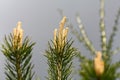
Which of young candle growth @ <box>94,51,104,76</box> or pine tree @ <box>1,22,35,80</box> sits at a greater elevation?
pine tree @ <box>1,22,35,80</box>

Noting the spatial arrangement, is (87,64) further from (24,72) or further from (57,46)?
(57,46)

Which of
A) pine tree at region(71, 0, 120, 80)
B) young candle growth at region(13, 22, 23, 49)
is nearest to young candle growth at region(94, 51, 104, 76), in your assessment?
pine tree at region(71, 0, 120, 80)

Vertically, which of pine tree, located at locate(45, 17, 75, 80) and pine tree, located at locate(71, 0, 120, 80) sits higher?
pine tree, located at locate(45, 17, 75, 80)

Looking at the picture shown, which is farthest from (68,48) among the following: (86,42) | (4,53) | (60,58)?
(86,42)

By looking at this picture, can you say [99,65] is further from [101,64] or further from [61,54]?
[61,54]

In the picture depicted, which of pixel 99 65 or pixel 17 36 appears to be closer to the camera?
pixel 99 65

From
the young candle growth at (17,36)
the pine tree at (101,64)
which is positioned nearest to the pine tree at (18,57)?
the young candle growth at (17,36)

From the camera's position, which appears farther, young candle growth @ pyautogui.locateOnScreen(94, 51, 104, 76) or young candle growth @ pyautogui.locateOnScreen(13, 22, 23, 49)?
young candle growth @ pyautogui.locateOnScreen(13, 22, 23, 49)

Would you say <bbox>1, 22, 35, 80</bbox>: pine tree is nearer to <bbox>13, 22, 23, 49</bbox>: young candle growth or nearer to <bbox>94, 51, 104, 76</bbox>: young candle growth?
<bbox>13, 22, 23, 49</bbox>: young candle growth

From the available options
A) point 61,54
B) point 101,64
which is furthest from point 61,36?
point 101,64

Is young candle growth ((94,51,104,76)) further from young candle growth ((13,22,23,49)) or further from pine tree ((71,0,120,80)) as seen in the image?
young candle growth ((13,22,23,49))

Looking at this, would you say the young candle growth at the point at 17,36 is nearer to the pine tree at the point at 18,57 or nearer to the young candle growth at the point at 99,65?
the pine tree at the point at 18,57
